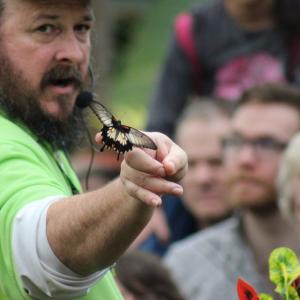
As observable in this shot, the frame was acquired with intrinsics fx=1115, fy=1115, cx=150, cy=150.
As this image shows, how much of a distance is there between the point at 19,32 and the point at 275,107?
7.96ft

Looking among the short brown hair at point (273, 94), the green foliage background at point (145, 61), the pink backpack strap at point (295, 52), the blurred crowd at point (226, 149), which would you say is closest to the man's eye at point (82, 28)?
the blurred crowd at point (226, 149)

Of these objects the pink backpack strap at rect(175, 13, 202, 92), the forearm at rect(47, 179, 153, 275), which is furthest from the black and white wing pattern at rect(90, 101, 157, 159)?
the pink backpack strap at rect(175, 13, 202, 92)

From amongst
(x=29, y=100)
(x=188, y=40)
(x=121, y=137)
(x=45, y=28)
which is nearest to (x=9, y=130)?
(x=29, y=100)

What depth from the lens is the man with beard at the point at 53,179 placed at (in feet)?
8.05

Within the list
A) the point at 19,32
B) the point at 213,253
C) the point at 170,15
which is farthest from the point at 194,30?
the point at 170,15

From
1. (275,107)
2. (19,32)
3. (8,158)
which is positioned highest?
(19,32)

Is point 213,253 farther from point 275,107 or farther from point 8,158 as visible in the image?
point 8,158

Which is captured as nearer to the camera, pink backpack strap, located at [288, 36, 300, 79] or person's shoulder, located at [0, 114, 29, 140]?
person's shoulder, located at [0, 114, 29, 140]

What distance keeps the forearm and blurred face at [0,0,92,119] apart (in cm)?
61

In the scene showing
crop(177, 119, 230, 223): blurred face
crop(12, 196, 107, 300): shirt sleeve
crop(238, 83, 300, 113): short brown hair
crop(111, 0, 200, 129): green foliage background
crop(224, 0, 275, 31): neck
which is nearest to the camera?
crop(12, 196, 107, 300): shirt sleeve

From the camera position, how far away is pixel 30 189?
8.44 feet

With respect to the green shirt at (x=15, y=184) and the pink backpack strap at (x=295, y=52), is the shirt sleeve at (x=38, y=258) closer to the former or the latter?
the green shirt at (x=15, y=184)

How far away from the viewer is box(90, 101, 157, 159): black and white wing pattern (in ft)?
7.80

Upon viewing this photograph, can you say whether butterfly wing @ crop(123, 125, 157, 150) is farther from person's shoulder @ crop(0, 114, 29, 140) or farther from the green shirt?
person's shoulder @ crop(0, 114, 29, 140)
